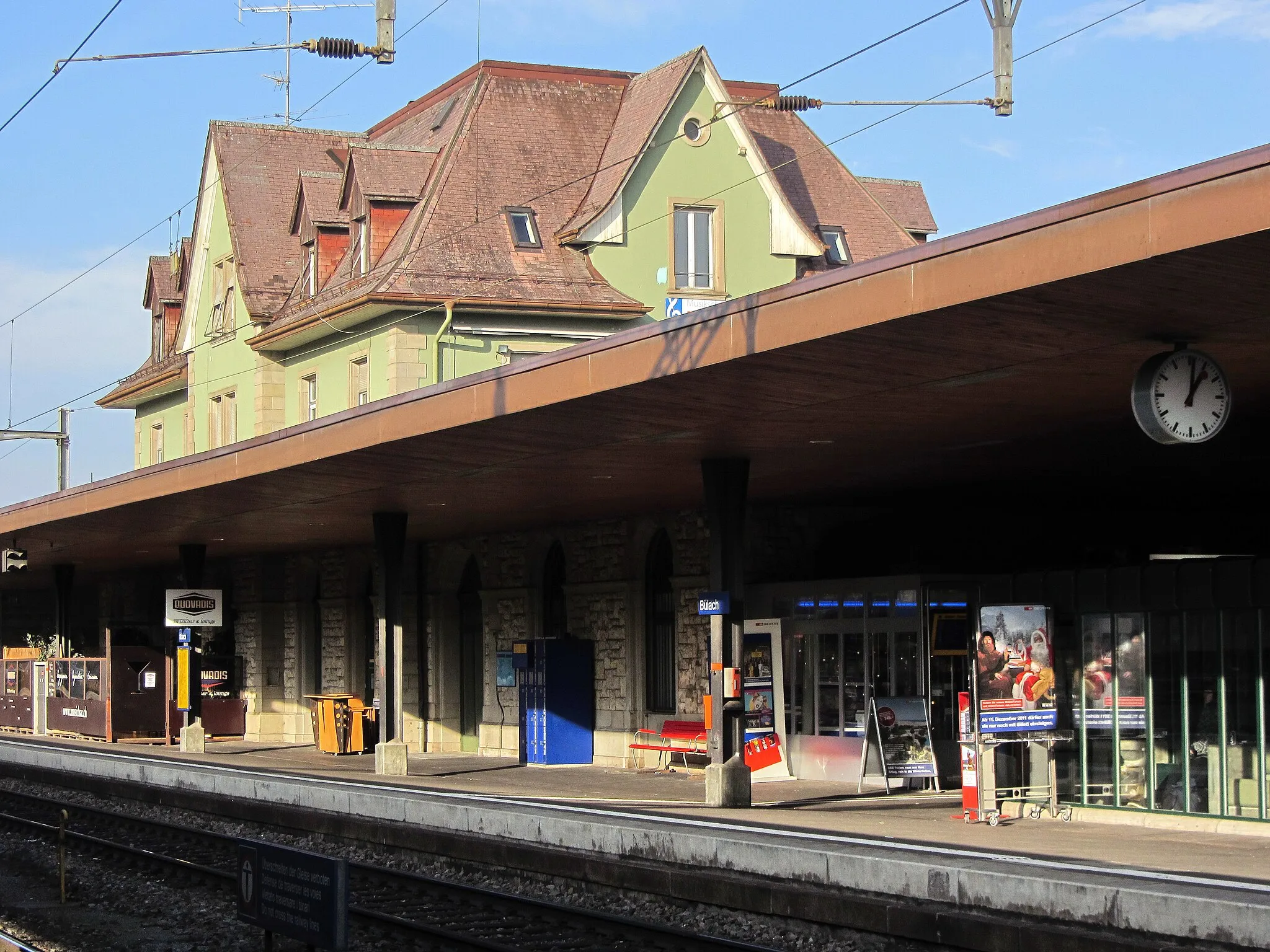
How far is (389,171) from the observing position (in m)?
38.5

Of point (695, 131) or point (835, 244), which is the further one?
point (835, 244)

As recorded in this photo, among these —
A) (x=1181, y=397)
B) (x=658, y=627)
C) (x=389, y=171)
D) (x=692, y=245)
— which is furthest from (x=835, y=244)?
(x=1181, y=397)

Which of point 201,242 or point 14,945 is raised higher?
point 201,242

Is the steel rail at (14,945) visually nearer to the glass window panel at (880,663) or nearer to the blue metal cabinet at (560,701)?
the glass window panel at (880,663)

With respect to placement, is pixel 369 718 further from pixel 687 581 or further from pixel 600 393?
pixel 600 393

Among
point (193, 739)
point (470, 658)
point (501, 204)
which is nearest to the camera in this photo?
A: point (193, 739)

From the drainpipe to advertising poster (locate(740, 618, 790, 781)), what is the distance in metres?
13.5

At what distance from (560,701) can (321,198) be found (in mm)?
16741

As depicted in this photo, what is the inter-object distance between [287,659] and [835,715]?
66.1ft

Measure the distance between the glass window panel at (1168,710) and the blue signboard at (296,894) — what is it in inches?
396

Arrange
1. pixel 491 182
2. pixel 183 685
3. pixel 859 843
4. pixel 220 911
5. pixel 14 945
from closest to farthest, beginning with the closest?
pixel 14 945 → pixel 859 843 → pixel 220 911 → pixel 183 685 → pixel 491 182

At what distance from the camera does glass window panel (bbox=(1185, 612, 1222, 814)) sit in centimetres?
1678

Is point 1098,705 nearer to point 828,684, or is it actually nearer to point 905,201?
point 828,684

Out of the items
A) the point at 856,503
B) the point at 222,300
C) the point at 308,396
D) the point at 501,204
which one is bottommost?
the point at 856,503
